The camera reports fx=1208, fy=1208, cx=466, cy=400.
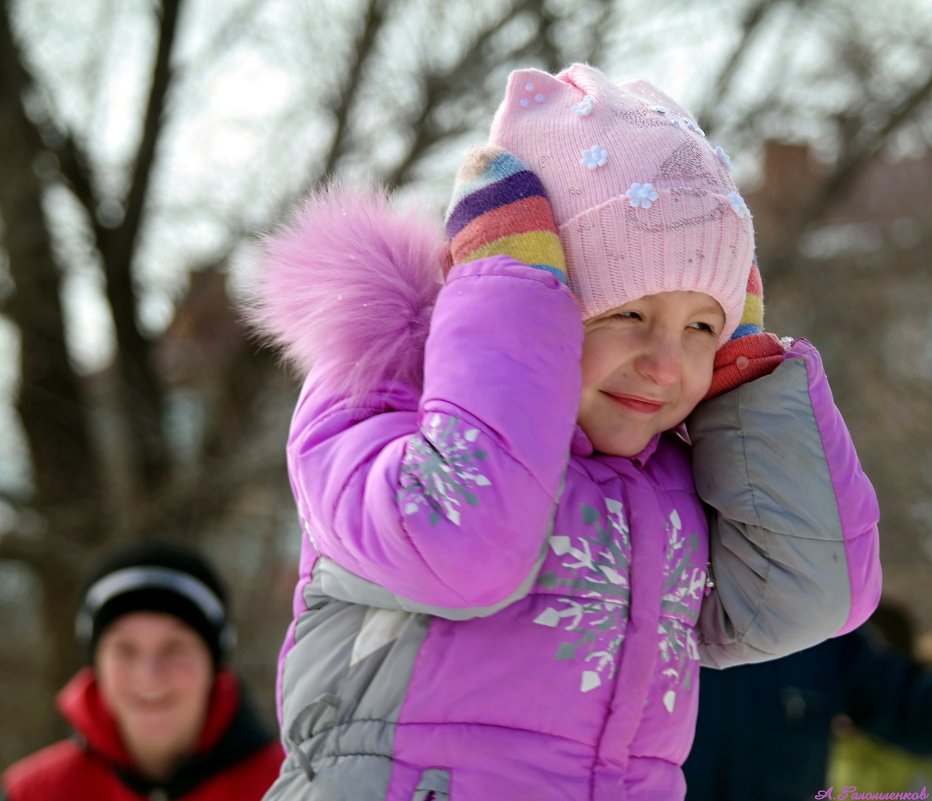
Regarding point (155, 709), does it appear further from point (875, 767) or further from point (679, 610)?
point (875, 767)

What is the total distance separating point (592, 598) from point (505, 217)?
18.5 inches

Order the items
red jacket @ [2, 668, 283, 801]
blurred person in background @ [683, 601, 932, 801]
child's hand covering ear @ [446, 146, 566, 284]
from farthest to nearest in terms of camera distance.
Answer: red jacket @ [2, 668, 283, 801] < blurred person in background @ [683, 601, 932, 801] < child's hand covering ear @ [446, 146, 566, 284]

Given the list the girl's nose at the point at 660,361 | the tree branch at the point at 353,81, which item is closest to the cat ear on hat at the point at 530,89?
the girl's nose at the point at 660,361

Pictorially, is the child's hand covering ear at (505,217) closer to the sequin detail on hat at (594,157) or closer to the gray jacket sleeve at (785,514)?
the sequin detail on hat at (594,157)

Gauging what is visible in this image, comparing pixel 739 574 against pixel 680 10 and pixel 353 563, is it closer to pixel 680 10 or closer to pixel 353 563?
pixel 353 563

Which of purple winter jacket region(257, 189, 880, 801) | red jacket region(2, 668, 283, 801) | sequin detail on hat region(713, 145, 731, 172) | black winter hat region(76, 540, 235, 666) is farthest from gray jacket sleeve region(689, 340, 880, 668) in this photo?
black winter hat region(76, 540, 235, 666)

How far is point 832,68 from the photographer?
725 centimetres

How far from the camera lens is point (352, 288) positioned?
1.53 metres

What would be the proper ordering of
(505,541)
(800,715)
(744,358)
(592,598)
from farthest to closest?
(800,715), (744,358), (592,598), (505,541)

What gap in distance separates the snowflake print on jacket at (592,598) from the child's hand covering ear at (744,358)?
0.93 feet

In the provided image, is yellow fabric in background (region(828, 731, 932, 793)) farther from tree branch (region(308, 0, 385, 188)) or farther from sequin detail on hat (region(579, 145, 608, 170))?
tree branch (region(308, 0, 385, 188))

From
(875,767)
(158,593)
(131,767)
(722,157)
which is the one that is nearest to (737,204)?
(722,157)

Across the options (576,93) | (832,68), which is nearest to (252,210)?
(832,68)

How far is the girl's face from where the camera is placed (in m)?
1.50
